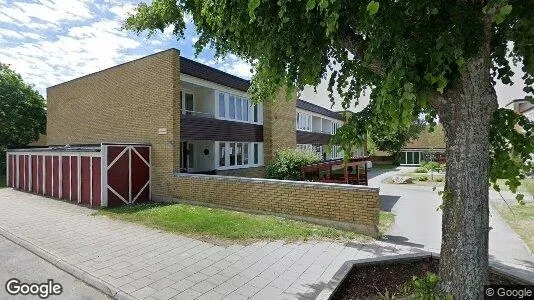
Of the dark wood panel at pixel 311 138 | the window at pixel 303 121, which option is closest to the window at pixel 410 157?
the dark wood panel at pixel 311 138

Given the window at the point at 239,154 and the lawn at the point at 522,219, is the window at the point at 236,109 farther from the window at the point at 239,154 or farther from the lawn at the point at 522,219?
the lawn at the point at 522,219

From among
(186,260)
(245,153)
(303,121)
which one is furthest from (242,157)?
(186,260)

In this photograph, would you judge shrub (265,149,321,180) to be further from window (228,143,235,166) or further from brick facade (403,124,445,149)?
brick facade (403,124,445,149)

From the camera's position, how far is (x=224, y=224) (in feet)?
27.9

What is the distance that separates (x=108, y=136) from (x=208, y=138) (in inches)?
190

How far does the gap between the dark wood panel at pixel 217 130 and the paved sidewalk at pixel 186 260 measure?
204 inches

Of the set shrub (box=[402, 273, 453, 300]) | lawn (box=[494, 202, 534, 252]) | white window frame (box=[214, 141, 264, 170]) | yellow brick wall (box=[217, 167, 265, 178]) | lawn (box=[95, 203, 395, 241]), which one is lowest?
lawn (box=[494, 202, 534, 252])

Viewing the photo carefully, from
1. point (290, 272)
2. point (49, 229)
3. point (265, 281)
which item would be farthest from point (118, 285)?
point (49, 229)

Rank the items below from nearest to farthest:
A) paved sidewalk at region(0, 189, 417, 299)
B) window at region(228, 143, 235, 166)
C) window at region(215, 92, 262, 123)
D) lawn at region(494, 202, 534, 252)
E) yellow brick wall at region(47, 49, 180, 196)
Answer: paved sidewalk at region(0, 189, 417, 299)
lawn at region(494, 202, 534, 252)
yellow brick wall at region(47, 49, 180, 196)
window at region(215, 92, 262, 123)
window at region(228, 143, 235, 166)

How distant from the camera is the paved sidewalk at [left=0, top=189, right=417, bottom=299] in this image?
4.80m

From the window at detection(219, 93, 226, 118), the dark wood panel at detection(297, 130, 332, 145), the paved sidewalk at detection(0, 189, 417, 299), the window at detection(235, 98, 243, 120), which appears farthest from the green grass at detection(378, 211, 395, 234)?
the dark wood panel at detection(297, 130, 332, 145)

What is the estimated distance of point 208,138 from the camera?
14453 mm

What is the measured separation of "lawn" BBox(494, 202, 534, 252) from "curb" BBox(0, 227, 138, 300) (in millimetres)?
8560

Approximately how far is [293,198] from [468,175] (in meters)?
6.16
